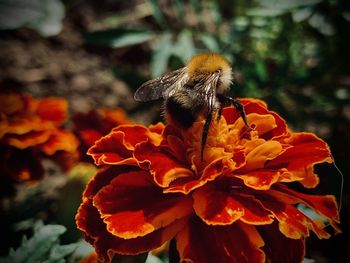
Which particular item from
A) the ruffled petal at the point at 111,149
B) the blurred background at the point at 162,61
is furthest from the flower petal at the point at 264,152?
the blurred background at the point at 162,61

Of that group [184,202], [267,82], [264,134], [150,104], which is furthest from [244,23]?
[184,202]

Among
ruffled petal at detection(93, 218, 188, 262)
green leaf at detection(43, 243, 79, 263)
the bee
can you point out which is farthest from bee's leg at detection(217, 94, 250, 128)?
green leaf at detection(43, 243, 79, 263)

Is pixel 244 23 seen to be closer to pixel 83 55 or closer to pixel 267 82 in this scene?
pixel 267 82

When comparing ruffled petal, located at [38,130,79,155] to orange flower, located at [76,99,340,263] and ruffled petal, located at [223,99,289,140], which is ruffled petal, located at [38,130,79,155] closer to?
orange flower, located at [76,99,340,263]

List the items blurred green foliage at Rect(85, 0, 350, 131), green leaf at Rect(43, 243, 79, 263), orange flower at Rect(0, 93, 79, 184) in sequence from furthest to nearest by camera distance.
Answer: blurred green foliage at Rect(85, 0, 350, 131)
orange flower at Rect(0, 93, 79, 184)
green leaf at Rect(43, 243, 79, 263)

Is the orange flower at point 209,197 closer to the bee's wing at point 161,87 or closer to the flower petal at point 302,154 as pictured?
the flower petal at point 302,154

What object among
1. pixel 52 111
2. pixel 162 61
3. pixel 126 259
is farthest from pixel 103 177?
pixel 162 61

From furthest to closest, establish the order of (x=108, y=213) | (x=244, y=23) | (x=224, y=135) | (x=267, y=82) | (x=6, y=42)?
(x=6, y=42)
(x=244, y=23)
(x=267, y=82)
(x=224, y=135)
(x=108, y=213)
